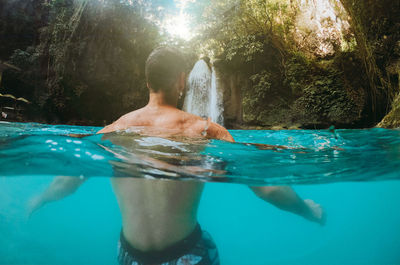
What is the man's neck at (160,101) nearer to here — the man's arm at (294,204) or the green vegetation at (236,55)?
the man's arm at (294,204)

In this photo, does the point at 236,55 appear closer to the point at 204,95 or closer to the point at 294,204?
the point at 204,95

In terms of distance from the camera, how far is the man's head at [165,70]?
2291 mm

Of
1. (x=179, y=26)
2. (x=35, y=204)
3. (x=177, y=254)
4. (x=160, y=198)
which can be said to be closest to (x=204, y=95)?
(x=179, y=26)

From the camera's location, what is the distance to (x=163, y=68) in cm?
230

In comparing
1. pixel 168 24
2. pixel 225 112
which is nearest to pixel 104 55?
pixel 168 24

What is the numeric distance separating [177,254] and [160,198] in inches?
22.6

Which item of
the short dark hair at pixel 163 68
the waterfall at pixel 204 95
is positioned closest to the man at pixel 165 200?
the short dark hair at pixel 163 68

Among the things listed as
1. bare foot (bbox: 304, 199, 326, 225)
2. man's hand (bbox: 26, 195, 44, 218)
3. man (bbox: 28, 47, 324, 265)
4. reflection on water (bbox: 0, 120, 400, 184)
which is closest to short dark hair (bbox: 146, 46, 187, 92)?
man (bbox: 28, 47, 324, 265)

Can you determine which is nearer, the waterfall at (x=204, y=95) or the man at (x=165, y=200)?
the man at (x=165, y=200)

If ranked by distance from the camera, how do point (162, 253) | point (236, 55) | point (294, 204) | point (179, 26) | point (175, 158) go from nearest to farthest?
point (162, 253), point (294, 204), point (175, 158), point (236, 55), point (179, 26)

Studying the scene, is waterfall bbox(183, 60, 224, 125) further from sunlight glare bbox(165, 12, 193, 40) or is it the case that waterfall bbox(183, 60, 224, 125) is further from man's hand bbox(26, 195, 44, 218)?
man's hand bbox(26, 195, 44, 218)

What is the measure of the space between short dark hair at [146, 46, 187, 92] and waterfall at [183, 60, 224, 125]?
10.6 meters

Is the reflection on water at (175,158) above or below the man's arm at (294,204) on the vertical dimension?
above

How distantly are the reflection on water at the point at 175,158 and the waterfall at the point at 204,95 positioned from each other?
9817 mm
